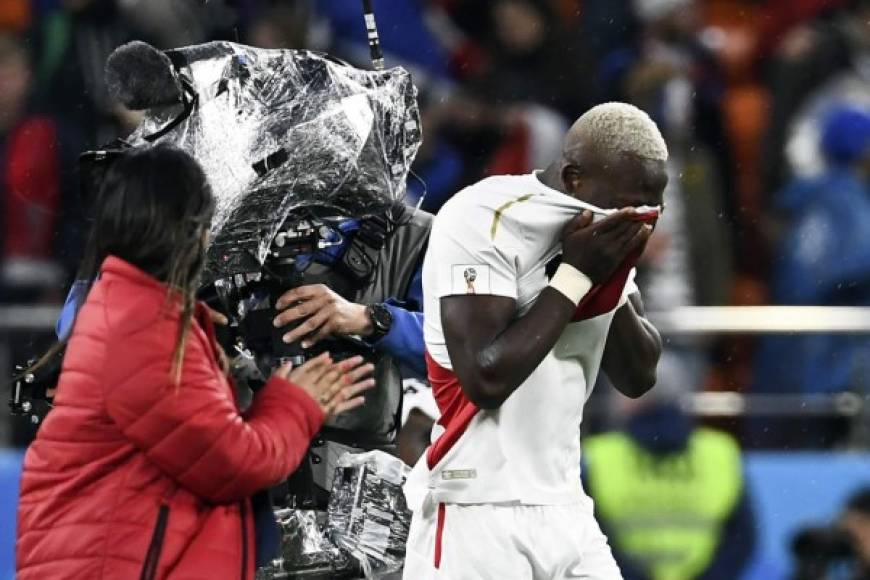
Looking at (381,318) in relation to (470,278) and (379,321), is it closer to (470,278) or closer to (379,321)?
(379,321)

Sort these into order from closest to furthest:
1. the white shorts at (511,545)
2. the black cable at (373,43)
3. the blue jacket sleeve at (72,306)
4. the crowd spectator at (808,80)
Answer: the blue jacket sleeve at (72,306), the white shorts at (511,545), the black cable at (373,43), the crowd spectator at (808,80)

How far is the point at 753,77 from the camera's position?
7.32 m

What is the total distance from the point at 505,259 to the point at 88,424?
0.86m

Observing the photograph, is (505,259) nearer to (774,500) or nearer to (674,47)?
(774,500)

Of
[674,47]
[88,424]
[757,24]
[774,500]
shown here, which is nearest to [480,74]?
[674,47]

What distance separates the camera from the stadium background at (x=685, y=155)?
Answer: 618 cm

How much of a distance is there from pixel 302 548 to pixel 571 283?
954 mm

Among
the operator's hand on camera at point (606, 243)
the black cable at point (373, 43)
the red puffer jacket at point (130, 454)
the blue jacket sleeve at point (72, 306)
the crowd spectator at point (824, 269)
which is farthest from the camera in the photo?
the crowd spectator at point (824, 269)

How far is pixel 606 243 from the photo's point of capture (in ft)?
11.1

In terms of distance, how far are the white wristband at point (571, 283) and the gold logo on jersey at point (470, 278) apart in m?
0.15

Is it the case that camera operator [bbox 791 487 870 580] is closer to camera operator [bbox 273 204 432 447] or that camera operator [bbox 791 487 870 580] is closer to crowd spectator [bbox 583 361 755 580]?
crowd spectator [bbox 583 361 755 580]

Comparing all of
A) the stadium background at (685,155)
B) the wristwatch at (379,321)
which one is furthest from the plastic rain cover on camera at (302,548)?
the stadium background at (685,155)

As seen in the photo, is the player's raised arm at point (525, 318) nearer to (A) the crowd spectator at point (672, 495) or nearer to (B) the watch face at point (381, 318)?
(B) the watch face at point (381, 318)

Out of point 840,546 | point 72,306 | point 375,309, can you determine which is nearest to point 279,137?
point 375,309
